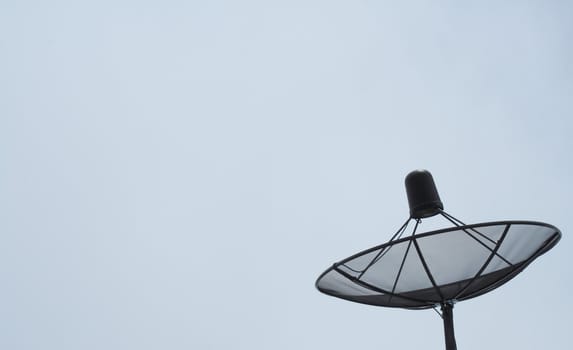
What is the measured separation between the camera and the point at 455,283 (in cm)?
343

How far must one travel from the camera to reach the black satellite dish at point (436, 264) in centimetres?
305

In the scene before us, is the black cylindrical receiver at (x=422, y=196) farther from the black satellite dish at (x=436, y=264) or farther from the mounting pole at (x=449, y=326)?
the mounting pole at (x=449, y=326)

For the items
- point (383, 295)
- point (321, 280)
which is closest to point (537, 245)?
point (383, 295)

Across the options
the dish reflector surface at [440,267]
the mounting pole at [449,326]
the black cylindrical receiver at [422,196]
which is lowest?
the mounting pole at [449,326]

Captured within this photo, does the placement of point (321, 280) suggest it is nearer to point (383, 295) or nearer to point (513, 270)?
point (383, 295)

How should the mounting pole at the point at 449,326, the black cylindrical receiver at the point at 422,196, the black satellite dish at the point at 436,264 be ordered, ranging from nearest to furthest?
1. the mounting pole at the point at 449,326
2. the black satellite dish at the point at 436,264
3. the black cylindrical receiver at the point at 422,196

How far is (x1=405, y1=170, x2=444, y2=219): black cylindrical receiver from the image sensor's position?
3.29 metres

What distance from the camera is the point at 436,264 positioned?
364cm

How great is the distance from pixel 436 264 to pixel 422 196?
60 centimetres

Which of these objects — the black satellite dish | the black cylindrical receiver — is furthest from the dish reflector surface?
the black cylindrical receiver

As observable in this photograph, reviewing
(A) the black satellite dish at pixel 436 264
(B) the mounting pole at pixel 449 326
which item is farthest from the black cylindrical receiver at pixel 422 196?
(B) the mounting pole at pixel 449 326

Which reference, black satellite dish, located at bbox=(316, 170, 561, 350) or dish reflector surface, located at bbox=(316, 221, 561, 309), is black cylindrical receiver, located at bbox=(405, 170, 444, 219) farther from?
dish reflector surface, located at bbox=(316, 221, 561, 309)

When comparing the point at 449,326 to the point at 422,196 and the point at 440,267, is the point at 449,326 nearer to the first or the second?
the point at 440,267

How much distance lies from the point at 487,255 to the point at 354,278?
31.5 inches
